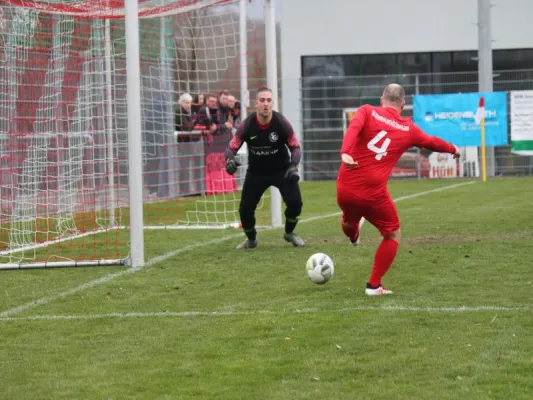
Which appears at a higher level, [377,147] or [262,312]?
[377,147]

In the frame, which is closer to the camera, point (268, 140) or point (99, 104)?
point (268, 140)

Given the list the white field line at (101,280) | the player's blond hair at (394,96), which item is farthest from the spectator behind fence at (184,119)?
the player's blond hair at (394,96)

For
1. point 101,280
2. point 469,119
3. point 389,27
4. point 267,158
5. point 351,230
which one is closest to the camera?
point 351,230

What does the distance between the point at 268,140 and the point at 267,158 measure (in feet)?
0.79

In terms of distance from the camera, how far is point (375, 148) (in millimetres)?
8461

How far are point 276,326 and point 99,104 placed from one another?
331 inches

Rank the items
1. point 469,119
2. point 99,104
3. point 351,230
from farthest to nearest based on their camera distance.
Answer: point 469,119, point 99,104, point 351,230

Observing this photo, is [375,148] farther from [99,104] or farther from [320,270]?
[99,104]

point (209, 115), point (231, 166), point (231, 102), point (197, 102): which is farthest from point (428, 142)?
point (209, 115)

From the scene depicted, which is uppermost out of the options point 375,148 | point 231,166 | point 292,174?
point 375,148

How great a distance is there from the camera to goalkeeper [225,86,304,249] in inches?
469

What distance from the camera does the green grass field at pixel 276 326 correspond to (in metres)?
5.70

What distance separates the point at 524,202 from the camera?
17531 mm

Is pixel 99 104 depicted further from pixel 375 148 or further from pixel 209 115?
pixel 375 148
